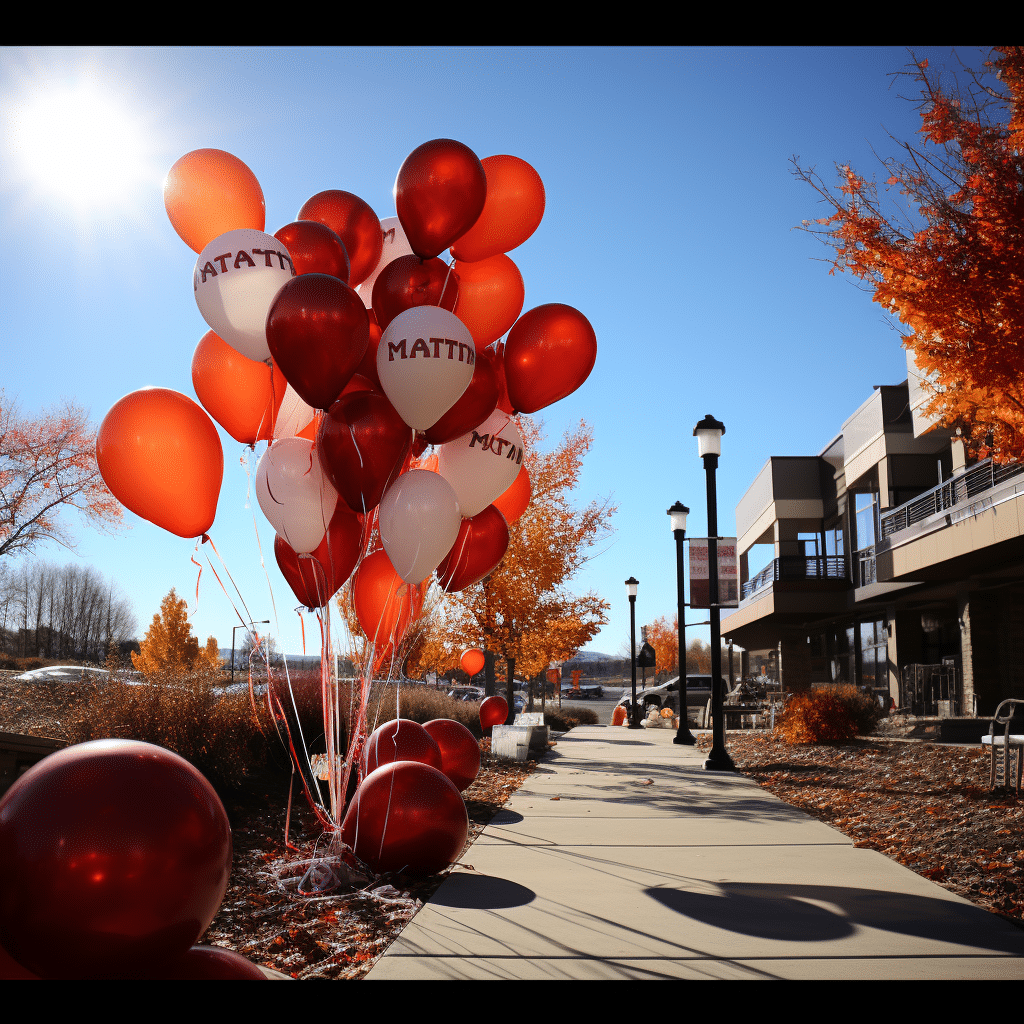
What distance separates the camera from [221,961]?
104 inches

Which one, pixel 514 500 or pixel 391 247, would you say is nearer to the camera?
pixel 391 247

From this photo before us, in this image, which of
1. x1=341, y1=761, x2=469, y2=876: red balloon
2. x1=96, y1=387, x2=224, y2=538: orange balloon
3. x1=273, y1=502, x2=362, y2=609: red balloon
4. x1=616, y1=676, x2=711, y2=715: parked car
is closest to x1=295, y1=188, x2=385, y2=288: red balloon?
x1=96, y1=387, x2=224, y2=538: orange balloon

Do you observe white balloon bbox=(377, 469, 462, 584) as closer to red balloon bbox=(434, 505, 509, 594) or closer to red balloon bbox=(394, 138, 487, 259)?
red balloon bbox=(434, 505, 509, 594)

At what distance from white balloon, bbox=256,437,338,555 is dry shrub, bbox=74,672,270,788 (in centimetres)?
305

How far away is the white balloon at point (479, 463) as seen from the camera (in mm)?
5500

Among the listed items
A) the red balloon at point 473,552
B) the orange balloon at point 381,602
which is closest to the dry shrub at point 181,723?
the orange balloon at point 381,602

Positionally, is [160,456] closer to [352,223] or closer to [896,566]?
[352,223]

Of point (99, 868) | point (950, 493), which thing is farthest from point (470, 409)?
point (950, 493)

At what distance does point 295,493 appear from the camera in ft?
16.4

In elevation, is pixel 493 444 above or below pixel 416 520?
above

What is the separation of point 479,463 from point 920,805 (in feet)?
18.3

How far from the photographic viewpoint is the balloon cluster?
258cm
